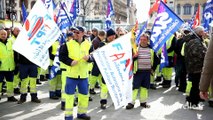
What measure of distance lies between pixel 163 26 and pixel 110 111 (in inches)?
105

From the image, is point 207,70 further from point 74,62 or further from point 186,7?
point 186,7

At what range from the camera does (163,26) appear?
8.83 m

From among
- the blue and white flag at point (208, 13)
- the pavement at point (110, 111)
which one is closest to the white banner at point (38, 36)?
the pavement at point (110, 111)

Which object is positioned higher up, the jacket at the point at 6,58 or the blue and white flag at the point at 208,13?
the blue and white flag at the point at 208,13

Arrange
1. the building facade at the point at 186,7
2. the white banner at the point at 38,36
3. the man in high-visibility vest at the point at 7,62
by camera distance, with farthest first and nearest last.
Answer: the building facade at the point at 186,7 < the man in high-visibility vest at the point at 7,62 < the white banner at the point at 38,36

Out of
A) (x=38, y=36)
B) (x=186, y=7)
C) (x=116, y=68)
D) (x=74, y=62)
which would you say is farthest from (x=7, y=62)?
(x=186, y=7)

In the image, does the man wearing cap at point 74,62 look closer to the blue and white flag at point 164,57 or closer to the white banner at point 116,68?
the white banner at point 116,68

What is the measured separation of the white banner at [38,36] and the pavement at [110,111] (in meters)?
1.20

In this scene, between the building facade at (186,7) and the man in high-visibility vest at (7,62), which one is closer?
the man in high-visibility vest at (7,62)

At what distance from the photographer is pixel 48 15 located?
7984 millimetres

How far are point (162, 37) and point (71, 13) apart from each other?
3.32m

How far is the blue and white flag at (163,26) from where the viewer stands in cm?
858

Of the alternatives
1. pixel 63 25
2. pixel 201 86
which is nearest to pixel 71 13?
pixel 63 25

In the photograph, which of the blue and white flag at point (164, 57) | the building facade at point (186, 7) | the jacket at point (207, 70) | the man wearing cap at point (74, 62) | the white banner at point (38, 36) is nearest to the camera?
the jacket at point (207, 70)
